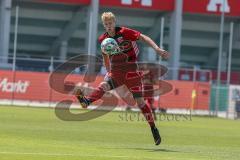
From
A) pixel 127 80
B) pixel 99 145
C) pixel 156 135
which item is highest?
pixel 127 80

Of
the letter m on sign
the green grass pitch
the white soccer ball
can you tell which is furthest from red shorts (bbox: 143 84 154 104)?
the letter m on sign

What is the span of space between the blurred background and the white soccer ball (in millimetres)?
23428

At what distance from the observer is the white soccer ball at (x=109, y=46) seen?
43.1ft

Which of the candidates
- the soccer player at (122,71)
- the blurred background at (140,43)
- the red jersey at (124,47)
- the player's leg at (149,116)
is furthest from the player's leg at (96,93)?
the blurred background at (140,43)

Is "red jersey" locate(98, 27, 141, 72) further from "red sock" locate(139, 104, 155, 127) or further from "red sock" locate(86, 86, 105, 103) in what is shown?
"red sock" locate(139, 104, 155, 127)

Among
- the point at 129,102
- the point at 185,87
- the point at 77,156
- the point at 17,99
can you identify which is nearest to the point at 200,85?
the point at 185,87

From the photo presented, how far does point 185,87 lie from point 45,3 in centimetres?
1354

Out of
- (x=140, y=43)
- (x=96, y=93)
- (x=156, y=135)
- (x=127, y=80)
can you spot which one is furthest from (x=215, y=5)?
(x=96, y=93)

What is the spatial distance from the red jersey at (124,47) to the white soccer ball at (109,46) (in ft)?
0.27

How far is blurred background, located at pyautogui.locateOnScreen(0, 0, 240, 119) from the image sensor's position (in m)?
38.3

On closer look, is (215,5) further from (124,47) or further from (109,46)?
(109,46)

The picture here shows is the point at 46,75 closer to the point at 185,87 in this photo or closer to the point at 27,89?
the point at 27,89

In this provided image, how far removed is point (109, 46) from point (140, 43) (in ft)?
115

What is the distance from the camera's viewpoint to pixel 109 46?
1320 centimetres
